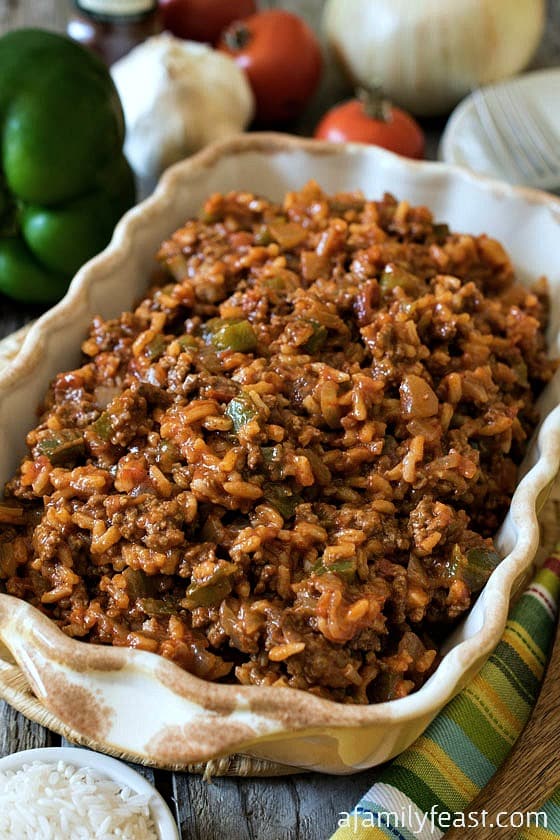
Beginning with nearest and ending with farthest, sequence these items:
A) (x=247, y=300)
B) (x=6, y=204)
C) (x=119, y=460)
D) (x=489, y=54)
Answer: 1. (x=119, y=460)
2. (x=247, y=300)
3. (x=6, y=204)
4. (x=489, y=54)

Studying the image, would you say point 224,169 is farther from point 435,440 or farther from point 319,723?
point 319,723

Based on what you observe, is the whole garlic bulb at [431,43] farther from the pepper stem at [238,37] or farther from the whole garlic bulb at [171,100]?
the whole garlic bulb at [171,100]

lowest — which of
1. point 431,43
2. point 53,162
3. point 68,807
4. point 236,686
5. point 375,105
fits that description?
point 68,807

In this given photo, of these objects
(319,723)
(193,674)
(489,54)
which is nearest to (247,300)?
(193,674)

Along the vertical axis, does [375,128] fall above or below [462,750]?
above

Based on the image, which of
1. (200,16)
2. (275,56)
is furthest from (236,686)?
(200,16)

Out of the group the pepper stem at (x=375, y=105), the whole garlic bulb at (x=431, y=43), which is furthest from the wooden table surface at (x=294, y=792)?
the whole garlic bulb at (x=431, y=43)

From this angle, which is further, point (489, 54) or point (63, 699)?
point (489, 54)

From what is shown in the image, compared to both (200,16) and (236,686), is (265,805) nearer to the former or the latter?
(236,686)
